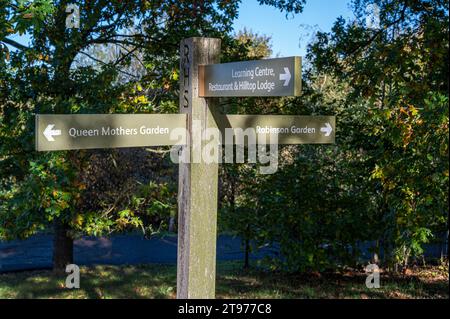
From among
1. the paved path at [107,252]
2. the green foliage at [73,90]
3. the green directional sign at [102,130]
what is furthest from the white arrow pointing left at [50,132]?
the paved path at [107,252]

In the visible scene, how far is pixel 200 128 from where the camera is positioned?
410cm

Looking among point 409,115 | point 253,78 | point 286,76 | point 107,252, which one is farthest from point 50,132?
point 107,252

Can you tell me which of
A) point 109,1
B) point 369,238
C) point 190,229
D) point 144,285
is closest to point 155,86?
point 109,1

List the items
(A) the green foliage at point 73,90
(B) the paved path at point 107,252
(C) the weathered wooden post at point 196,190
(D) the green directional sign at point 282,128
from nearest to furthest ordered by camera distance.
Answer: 1. (C) the weathered wooden post at point 196,190
2. (D) the green directional sign at point 282,128
3. (A) the green foliage at point 73,90
4. (B) the paved path at point 107,252

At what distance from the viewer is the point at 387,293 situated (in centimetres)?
896

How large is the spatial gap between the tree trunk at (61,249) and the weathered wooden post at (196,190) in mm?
7535

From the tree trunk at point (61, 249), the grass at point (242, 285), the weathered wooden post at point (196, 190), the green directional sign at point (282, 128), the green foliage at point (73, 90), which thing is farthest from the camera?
the tree trunk at point (61, 249)

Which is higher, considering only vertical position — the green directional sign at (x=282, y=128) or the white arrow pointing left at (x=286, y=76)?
the white arrow pointing left at (x=286, y=76)

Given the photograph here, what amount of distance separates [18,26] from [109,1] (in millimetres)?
2813

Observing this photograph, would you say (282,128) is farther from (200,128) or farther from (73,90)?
(73,90)

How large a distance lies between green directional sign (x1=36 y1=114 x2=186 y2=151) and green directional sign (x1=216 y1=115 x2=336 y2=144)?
1.43 feet

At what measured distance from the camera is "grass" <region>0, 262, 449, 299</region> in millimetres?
9023

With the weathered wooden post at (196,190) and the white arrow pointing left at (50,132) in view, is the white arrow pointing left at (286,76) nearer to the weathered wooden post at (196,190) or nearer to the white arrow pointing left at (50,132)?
the weathered wooden post at (196,190)

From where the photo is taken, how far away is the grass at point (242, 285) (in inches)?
355
